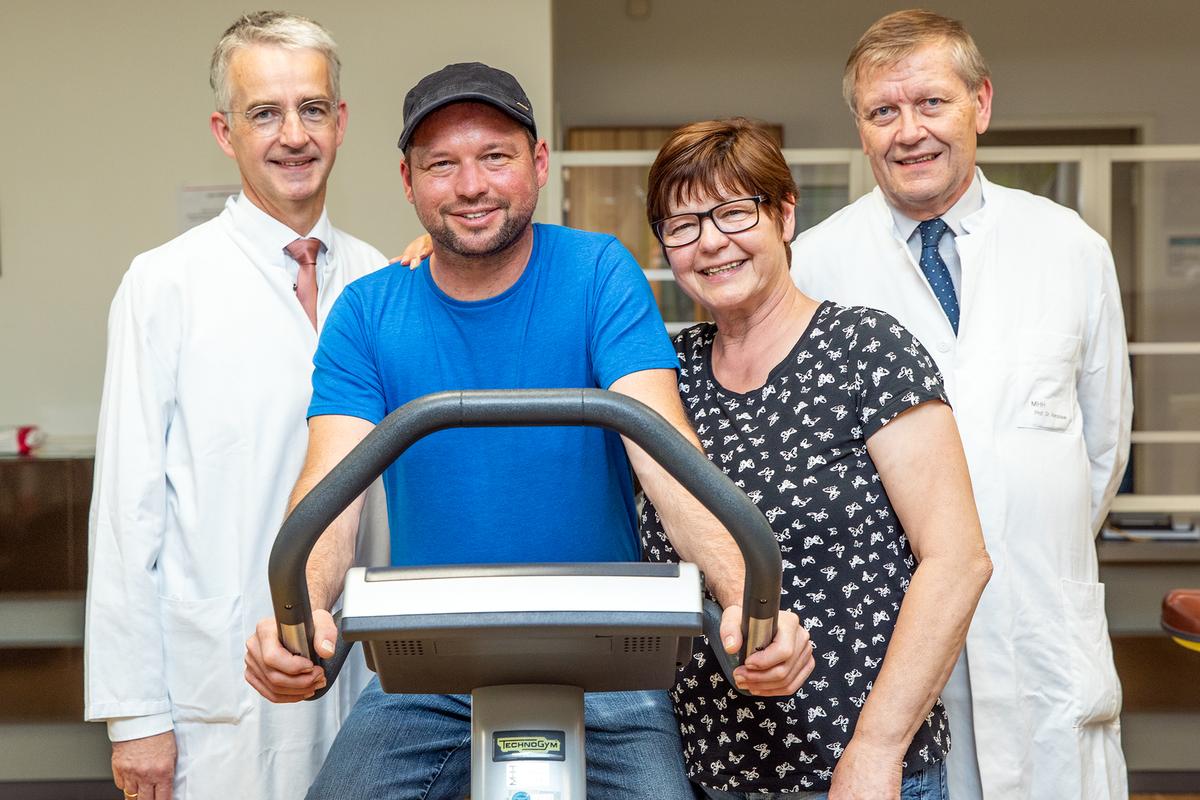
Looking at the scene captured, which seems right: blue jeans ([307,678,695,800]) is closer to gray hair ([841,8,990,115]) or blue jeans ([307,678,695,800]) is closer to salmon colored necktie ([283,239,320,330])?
salmon colored necktie ([283,239,320,330])

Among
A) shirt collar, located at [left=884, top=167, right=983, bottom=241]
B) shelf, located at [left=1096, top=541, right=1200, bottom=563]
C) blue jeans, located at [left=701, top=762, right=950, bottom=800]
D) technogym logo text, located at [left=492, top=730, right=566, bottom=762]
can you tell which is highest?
shirt collar, located at [left=884, top=167, right=983, bottom=241]

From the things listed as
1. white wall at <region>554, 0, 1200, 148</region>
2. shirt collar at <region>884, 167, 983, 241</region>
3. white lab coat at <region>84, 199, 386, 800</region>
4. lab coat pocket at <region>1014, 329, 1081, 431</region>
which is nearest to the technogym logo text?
white lab coat at <region>84, 199, 386, 800</region>

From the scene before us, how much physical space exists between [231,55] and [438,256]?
2.02 ft

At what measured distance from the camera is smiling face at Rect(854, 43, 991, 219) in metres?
1.79

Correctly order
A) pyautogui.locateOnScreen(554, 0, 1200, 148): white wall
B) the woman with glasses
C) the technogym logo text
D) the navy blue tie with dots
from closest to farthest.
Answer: the technogym logo text, the woman with glasses, the navy blue tie with dots, pyautogui.locateOnScreen(554, 0, 1200, 148): white wall

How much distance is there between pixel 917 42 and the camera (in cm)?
179

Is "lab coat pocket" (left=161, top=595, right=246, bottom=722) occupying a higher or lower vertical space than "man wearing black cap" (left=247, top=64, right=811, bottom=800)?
lower

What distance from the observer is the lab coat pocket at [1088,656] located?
1746mm

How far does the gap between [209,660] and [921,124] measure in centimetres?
136

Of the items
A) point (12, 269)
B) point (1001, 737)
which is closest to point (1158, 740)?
point (1001, 737)

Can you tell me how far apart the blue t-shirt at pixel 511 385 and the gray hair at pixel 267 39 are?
562 millimetres

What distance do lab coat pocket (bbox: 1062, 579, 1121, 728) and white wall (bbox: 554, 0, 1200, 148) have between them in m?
3.92

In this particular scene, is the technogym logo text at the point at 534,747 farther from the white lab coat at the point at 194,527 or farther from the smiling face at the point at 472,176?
the white lab coat at the point at 194,527

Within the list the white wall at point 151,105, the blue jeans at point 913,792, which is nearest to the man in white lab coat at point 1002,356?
the blue jeans at point 913,792
